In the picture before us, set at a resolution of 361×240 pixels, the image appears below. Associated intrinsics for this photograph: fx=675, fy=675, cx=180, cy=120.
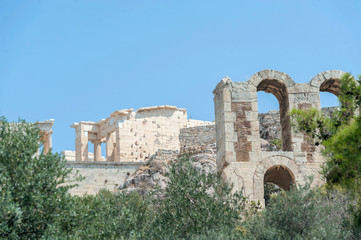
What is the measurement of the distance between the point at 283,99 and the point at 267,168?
3015mm

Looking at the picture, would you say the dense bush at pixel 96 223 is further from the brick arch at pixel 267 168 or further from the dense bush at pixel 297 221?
the brick arch at pixel 267 168

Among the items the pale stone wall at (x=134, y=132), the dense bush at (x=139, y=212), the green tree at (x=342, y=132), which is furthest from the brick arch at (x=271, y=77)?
the pale stone wall at (x=134, y=132)

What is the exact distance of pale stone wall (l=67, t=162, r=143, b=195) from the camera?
39969mm

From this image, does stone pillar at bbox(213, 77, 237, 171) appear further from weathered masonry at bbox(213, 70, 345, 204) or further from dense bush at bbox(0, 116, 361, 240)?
dense bush at bbox(0, 116, 361, 240)

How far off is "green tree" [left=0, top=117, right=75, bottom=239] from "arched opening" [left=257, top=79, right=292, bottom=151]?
375 inches

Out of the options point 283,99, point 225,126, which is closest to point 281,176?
point 283,99

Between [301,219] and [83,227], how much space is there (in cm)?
575

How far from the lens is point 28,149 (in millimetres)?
16344

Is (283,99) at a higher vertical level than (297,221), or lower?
higher

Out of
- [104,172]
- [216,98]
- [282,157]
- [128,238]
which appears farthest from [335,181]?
[104,172]

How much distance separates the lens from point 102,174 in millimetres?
40656

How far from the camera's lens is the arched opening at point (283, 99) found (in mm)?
23391

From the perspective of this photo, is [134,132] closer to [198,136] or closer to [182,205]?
[198,136]

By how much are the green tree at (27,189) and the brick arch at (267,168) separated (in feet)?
25.9
